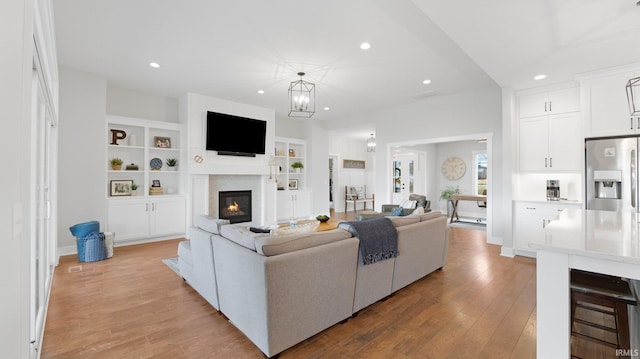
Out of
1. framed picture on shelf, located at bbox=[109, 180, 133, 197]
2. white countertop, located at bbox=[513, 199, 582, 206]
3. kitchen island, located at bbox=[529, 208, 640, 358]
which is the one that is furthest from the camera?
framed picture on shelf, located at bbox=[109, 180, 133, 197]

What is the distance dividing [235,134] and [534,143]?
5465 millimetres

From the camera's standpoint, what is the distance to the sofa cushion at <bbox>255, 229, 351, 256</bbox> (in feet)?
6.44

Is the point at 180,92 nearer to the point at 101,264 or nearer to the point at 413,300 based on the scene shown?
the point at 101,264

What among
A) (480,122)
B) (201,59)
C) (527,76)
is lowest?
(480,122)

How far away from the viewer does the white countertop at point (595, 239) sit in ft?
4.11

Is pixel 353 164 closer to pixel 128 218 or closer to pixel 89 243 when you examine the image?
pixel 128 218

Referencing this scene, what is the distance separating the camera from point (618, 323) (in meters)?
1.62

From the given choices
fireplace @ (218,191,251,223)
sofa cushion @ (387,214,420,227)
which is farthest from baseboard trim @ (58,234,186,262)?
sofa cushion @ (387,214,420,227)

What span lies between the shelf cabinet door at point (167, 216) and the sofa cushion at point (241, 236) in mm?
3533

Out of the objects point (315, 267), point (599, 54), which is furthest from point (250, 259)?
point (599, 54)

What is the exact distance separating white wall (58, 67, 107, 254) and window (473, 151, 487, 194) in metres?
9.48

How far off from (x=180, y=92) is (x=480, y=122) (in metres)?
5.86

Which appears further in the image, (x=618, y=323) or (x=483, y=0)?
(x=483, y=0)

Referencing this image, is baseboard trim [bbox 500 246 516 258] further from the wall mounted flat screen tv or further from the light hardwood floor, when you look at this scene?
the wall mounted flat screen tv
